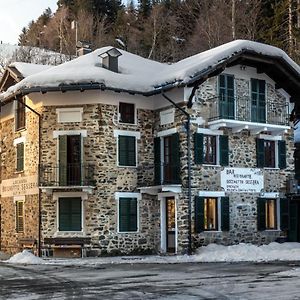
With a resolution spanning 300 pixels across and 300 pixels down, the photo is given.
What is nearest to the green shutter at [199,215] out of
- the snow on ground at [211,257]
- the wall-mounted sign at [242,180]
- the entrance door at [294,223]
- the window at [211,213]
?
the window at [211,213]

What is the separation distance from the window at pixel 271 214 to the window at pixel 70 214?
7.98 m

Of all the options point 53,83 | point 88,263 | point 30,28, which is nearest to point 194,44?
point 53,83

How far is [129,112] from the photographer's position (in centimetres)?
2692

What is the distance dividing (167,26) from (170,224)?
36.4 metres

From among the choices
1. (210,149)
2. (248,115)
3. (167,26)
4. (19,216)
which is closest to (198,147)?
(210,149)

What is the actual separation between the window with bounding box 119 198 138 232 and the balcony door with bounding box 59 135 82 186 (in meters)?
2.02

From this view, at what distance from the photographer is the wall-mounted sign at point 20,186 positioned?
88.7 ft

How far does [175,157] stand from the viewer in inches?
1027

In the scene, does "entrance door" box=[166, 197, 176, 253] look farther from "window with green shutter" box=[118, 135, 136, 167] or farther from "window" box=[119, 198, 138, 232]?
"window with green shutter" box=[118, 135, 136, 167]

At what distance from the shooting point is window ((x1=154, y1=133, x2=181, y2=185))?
25938 mm

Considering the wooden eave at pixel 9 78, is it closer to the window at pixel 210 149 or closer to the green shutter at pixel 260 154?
the window at pixel 210 149

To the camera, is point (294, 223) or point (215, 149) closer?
point (215, 149)

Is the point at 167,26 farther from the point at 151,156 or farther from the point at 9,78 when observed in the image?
the point at 151,156

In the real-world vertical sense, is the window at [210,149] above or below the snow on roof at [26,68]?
below
